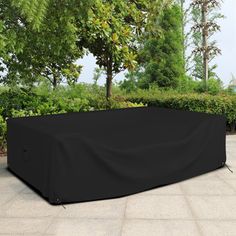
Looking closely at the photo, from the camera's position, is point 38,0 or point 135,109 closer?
point 38,0

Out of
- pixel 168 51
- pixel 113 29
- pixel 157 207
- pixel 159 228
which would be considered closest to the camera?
pixel 159 228

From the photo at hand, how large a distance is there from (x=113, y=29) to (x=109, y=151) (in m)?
5.80

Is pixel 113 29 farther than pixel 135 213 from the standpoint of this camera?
Yes

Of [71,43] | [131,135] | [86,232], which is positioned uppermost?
[71,43]

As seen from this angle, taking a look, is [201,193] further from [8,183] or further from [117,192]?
[8,183]

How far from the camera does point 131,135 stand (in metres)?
5.51

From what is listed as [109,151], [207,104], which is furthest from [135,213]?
[207,104]

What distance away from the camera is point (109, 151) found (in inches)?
199

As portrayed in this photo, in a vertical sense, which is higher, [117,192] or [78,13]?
[78,13]

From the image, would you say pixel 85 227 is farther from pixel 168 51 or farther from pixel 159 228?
pixel 168 51

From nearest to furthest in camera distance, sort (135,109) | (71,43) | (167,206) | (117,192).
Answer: (167,206), (117,192), (135,109), (71,43)

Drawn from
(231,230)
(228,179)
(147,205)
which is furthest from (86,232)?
(228,179)

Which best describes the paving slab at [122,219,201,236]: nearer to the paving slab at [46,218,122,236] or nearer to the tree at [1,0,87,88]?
the paving slab at [46,218,122,236]

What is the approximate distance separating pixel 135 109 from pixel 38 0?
2.67m
